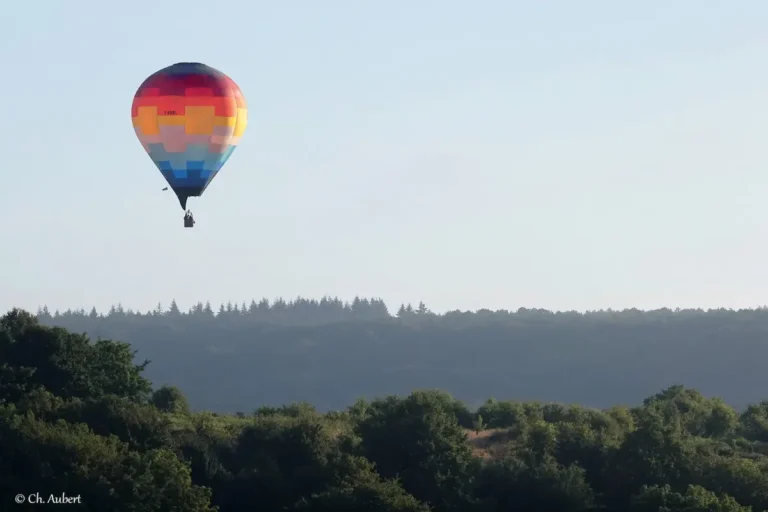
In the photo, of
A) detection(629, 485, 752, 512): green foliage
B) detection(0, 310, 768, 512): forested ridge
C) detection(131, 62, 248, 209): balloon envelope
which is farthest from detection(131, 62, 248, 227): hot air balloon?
detection(629, 485, 752, 512): green foliage

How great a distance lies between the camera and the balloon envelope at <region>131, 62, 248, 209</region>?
2633 inches

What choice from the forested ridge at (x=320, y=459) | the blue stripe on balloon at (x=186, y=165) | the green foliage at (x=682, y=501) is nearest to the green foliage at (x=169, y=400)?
the forested ridge at (x=320, y=459)

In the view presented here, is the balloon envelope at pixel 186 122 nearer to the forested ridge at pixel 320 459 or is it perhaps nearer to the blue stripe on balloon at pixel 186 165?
the blue stripe on balloon at pixel 186 165

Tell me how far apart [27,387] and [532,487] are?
30253mm

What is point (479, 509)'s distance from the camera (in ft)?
224

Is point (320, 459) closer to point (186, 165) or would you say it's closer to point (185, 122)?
point (186, 165)

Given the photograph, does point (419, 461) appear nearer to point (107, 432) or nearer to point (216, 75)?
point (107, 432)

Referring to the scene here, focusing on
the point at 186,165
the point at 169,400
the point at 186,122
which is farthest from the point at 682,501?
the point at 169,400

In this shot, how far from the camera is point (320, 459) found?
235 feet

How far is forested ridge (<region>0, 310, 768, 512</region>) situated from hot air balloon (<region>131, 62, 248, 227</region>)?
12614 mm

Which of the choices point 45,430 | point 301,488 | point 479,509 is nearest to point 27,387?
point 45,430

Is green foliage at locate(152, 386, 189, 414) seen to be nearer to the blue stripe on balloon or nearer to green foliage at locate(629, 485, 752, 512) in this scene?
the blue stripe on balloon

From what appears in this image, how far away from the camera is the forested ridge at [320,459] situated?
63375 millimetres

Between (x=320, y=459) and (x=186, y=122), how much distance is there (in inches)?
689
